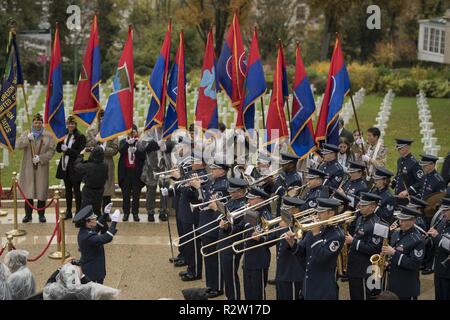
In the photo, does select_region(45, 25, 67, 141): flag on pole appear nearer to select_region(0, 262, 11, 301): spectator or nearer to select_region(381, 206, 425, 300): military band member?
select_region(0, 262, 11, 301): spectator

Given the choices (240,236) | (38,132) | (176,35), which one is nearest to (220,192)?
(240,236)

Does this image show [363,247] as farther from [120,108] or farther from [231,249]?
[120,108]

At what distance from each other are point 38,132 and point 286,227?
6819mm

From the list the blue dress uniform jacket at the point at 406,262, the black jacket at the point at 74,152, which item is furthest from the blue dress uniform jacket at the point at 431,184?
the black jacket at the point at 74,152

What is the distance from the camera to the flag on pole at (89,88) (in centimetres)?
1372

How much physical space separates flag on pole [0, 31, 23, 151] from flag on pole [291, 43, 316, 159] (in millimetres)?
5190

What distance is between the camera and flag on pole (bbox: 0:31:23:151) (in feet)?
44.2

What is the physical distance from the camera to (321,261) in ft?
27.0

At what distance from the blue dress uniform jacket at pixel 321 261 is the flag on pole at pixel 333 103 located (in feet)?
14.8

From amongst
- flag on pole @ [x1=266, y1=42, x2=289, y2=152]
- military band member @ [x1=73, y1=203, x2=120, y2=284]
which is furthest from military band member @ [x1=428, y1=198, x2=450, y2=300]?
flag on pole @ [x1=266, y1=42, x2=289, y2=152]

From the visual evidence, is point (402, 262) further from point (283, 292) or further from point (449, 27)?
point (449, 27)

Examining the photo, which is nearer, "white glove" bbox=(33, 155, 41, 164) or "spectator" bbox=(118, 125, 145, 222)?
"white glove" bbox=(33, 155, 41, 164)

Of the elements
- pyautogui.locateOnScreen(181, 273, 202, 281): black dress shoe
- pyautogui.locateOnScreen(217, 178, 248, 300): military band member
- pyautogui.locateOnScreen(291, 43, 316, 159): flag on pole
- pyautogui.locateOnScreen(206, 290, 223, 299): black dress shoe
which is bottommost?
pyautogui.locateOnScreen(181, 273, 202, 281): black dress shoe

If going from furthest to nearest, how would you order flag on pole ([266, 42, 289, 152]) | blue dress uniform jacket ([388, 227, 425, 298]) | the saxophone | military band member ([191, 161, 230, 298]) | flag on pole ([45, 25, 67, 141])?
flag on pole ([45, 25, 67, 141]) → flag on pole ([266, 42, 289, 152]) → military band member ([191, 161, 230, 298]) → the saxophone → blue dress uniform jacket ([388, 227, 425, 298])
